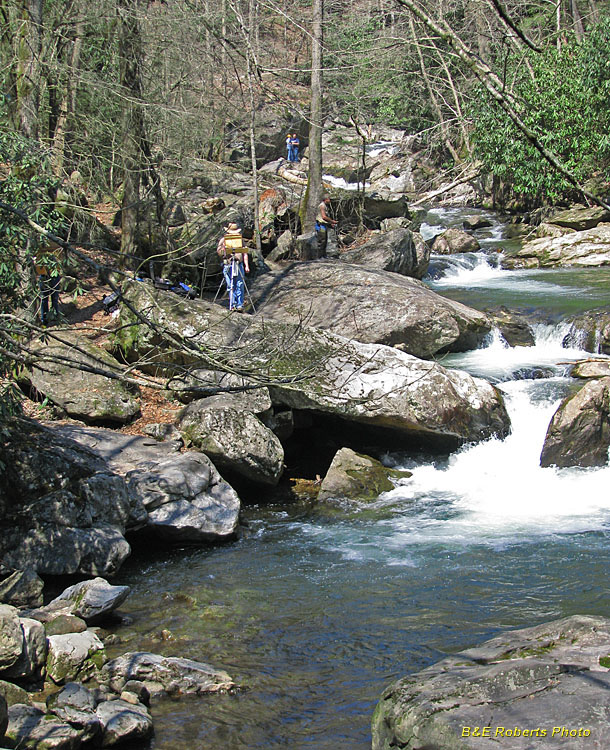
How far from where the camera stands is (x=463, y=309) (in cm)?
1311

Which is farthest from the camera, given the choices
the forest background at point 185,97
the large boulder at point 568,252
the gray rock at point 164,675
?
the large boulder at point 568,252

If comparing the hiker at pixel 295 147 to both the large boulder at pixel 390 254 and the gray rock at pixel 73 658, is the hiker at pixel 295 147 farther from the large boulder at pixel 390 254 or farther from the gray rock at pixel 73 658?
the gray rock at pixel 73 658

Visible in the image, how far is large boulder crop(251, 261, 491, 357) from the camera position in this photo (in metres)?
12.0

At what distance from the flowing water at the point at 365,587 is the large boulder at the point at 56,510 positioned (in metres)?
0.51

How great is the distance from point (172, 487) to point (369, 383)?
322cm

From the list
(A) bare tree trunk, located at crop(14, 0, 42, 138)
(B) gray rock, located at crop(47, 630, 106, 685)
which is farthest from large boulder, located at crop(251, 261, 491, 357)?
(B) gray rock, located at crop(47, 630, 106, 685)

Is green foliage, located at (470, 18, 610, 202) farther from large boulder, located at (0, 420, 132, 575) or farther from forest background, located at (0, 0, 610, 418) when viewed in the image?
large boulder, located at (0, 420, 132, 575)

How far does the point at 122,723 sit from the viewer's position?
14.6 ft

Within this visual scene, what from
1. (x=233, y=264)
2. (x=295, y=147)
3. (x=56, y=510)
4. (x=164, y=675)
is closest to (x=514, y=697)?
(x=164, y=675)

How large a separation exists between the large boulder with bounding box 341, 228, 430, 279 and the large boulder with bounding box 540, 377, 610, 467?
20.2 ft

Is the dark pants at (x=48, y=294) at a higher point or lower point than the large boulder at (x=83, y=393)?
higher

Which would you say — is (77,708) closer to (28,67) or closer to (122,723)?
(122,723)

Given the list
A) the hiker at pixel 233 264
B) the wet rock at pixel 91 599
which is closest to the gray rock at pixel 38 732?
the wet rock at pixel 91 599

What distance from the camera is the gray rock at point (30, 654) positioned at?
4.88 m
